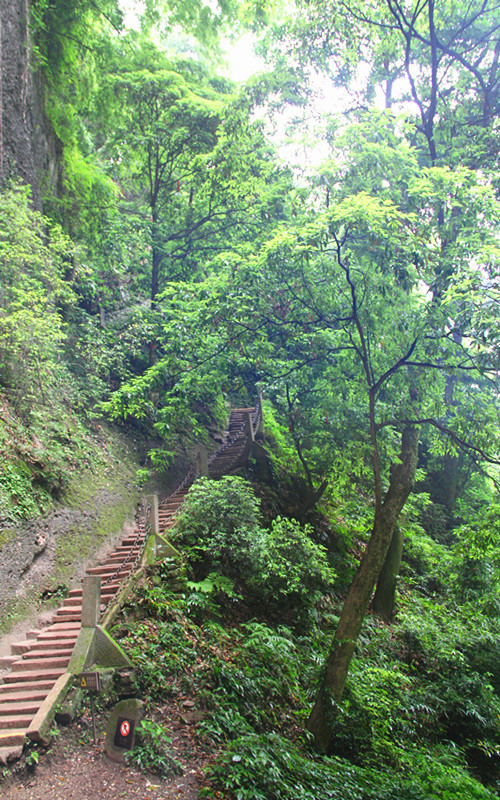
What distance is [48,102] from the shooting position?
14891 mm

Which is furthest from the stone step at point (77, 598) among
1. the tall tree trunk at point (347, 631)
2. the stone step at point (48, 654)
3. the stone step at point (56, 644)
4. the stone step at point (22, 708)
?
the tall tree trunk at point (347, 631)

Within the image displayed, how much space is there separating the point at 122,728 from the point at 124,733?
0.21ft

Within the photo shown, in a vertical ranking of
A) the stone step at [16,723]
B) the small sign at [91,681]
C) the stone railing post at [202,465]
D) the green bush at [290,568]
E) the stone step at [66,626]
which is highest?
the stone railing post at [202,465]

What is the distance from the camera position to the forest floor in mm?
5336

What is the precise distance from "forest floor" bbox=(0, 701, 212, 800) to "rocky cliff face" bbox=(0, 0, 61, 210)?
40.1 feet

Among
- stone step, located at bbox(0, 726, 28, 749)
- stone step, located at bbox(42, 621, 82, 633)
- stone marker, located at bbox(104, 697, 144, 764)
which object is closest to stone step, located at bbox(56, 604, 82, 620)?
stone step, located at bbox(42, 621, 82, 633)

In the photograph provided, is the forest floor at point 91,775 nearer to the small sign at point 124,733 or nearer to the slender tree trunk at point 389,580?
the small sign at point 124,733

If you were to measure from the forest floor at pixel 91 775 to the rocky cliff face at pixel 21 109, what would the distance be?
1221 centimetres

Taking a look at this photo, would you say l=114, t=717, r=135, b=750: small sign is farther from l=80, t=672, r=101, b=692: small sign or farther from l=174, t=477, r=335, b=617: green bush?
l=174, t=477, r=335, b=617: green bush

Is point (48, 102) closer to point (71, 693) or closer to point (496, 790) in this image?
point (71, 693)

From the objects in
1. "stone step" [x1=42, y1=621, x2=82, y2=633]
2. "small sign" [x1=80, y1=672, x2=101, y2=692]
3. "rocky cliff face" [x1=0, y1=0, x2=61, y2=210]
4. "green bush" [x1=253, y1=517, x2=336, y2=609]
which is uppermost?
"rocky cliff face" [x1=0, y1=0, x2=61, y2=210]

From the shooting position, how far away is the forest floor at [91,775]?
17.5ft

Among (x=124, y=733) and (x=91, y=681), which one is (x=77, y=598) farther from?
(x=124, y=733)

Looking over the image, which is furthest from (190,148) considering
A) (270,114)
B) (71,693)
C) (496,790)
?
(496,790)
